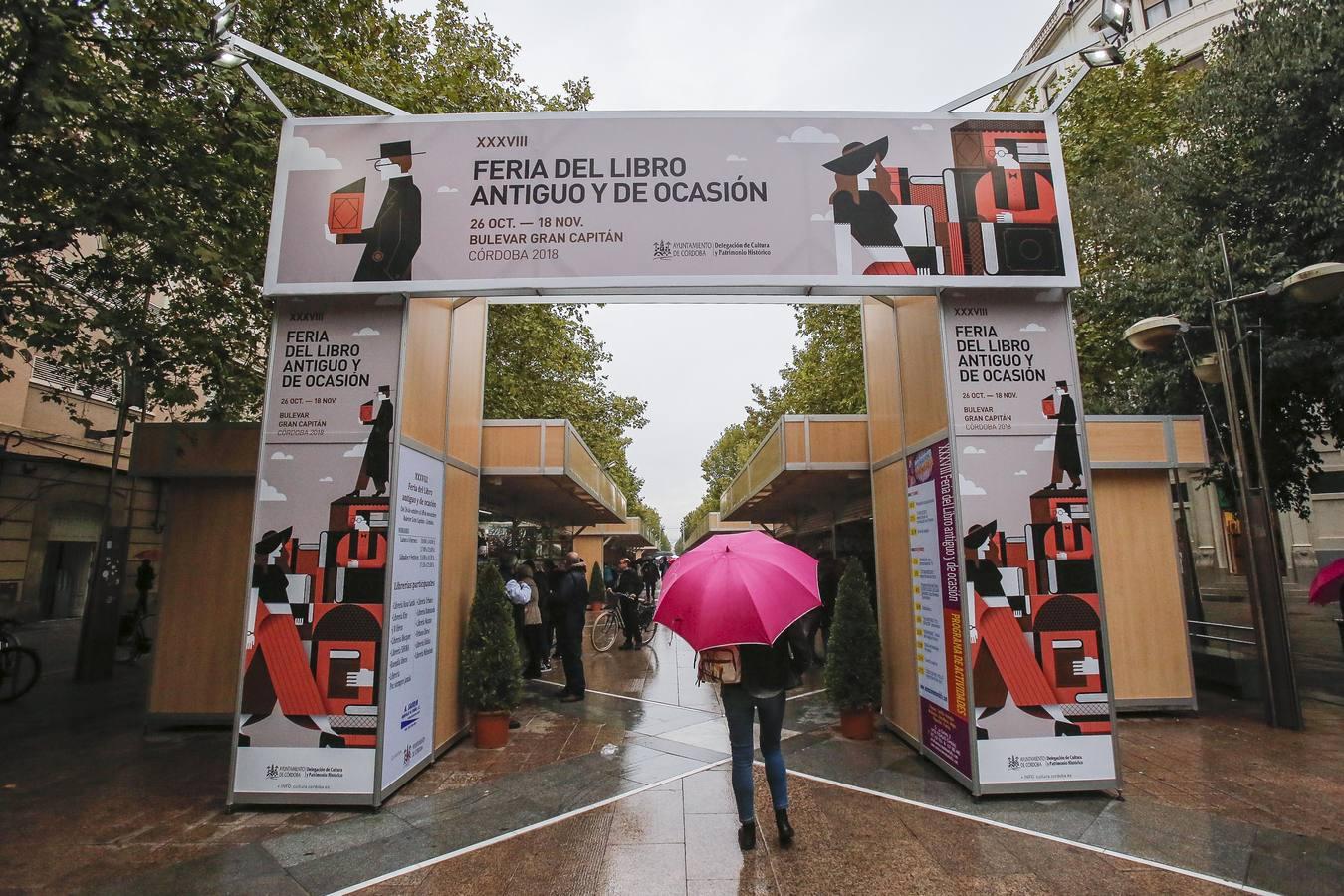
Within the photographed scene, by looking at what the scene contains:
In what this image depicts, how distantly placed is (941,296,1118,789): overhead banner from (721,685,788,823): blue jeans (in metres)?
1.76

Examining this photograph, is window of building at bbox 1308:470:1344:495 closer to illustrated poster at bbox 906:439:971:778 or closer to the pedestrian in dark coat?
illustrated poster at bbox 906:439:971:778

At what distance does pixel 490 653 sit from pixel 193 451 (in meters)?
3.83

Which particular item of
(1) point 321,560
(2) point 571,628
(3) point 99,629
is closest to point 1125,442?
(2) point 571,628

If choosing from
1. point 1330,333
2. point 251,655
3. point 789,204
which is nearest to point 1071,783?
point 789,204

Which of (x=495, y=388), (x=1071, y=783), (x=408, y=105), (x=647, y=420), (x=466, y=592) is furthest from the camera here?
(x=647, y=420)

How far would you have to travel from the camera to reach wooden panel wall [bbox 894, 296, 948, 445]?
5.68m

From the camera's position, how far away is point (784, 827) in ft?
13.9

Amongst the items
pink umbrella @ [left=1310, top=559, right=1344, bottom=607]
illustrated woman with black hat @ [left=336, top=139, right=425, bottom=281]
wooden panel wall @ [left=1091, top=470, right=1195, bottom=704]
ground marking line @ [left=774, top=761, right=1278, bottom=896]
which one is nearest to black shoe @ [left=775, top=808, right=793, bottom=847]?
ground marking line @ [left=774, top=761, right=1278, bottom=896]

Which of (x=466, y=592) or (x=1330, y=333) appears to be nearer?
(x=466, y=592)

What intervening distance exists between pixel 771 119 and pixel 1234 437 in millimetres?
6217

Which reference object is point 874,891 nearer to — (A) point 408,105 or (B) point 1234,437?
(B) point 1234,437

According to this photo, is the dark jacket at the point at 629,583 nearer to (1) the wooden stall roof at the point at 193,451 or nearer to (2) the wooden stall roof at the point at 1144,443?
(1) the wooden stall roof at the point at 193,451

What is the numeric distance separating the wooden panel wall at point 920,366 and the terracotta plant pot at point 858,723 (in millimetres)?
2629

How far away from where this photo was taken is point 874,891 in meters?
3.70
